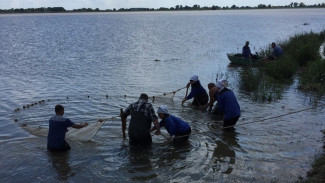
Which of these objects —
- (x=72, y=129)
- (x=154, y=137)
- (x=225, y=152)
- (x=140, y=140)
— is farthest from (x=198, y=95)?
(x=72, y=129)

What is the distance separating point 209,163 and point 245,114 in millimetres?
4528

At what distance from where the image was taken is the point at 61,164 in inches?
311

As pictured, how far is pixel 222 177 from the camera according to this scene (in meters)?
7.07

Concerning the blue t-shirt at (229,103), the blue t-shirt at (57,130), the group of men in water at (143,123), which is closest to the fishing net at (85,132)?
the group of men in water at (143,123)

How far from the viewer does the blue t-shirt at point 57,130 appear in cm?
786

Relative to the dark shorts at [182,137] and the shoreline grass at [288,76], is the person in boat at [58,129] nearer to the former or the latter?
the dark shorts at [182,137]

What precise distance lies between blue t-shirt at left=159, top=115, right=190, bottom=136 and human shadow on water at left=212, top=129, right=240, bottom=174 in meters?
1.01

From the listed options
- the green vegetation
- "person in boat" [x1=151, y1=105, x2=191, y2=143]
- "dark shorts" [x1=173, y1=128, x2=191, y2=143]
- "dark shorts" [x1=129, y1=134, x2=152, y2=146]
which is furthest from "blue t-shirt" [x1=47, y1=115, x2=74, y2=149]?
the green vegetation

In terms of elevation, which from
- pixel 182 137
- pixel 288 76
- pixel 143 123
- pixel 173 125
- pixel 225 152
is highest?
pixel 143 123

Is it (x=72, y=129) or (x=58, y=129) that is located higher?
(x=58, y=129)

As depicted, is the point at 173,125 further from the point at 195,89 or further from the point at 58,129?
the point at 195,89

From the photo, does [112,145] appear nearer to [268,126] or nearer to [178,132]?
[178,132]

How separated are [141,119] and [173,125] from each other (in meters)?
0.84

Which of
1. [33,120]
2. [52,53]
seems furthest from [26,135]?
[52,53]
